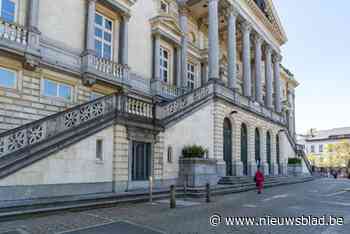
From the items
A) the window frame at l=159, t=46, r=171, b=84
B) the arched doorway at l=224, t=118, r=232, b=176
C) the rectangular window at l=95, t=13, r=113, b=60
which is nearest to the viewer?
the rectangular window at l=95, t=13, r=113, b=60

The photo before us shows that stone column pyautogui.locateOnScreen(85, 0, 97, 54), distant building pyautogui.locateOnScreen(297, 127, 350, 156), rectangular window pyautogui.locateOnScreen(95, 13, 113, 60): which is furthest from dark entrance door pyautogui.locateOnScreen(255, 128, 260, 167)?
distant building pyautogui.locateOnScreen(297, 127, 350, 156)

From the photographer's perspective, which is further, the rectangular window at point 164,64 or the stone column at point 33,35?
the rectangular window at point 164,64

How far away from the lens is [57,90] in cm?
1585

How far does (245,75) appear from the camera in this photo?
90.9 ft

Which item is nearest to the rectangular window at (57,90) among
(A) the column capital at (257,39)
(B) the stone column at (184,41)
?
(B) the stone column at (184,41)

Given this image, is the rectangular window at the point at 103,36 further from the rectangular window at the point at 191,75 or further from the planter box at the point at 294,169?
the planter box at the point at 294,169

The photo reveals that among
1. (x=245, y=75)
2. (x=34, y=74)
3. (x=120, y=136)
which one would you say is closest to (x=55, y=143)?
(x=120, y=136)

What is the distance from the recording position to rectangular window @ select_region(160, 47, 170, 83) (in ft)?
79.2

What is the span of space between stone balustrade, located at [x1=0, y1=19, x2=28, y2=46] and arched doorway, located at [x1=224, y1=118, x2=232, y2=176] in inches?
590

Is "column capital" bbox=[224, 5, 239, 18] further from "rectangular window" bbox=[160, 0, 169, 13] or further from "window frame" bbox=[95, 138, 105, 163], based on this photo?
"window frame" bbox=[95, 138, 105, 163]

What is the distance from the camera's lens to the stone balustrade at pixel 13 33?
13227 millimetres

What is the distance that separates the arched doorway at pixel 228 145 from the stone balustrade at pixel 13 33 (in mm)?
14990

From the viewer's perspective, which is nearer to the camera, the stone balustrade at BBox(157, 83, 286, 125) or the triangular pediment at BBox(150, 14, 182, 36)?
the stone balustrade at BBox(157, 83, 286, 125)

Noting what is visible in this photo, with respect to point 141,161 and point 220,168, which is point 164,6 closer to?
point 220,168
